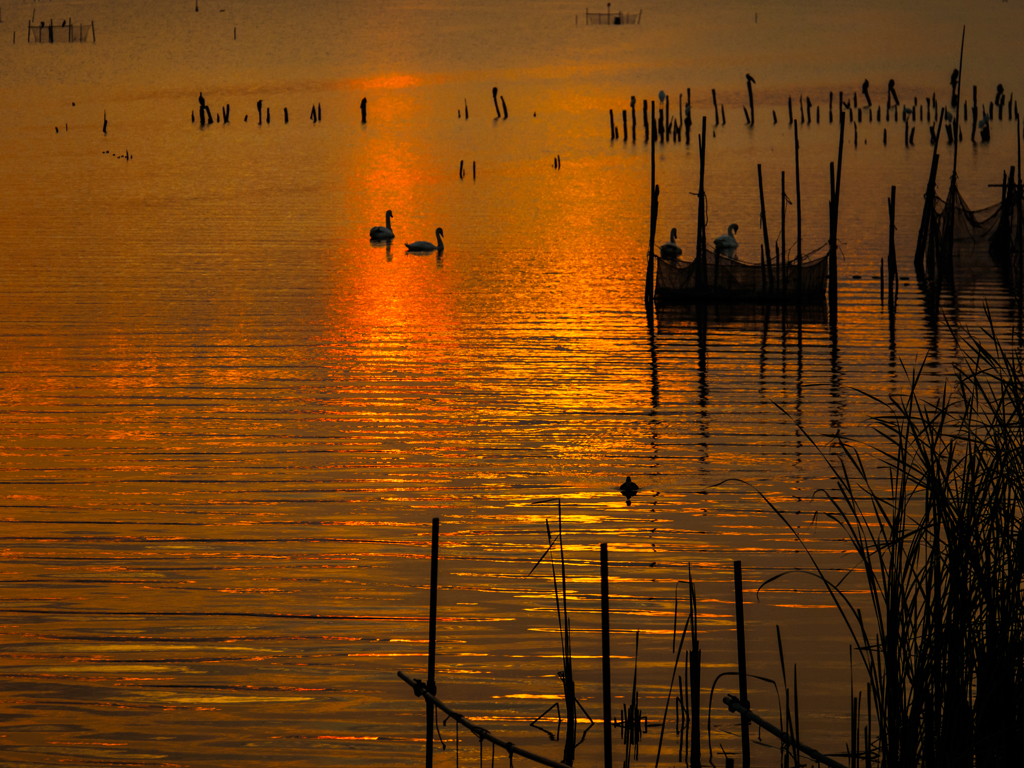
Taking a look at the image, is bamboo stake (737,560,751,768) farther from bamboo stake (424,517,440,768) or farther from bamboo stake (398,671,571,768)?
bamboo stake (424,517,440,768)

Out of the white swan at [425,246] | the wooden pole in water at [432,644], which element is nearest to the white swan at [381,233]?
the white swan at [425,246]

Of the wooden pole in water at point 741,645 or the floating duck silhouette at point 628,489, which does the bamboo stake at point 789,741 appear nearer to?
the wooden pole in water at point 741,645

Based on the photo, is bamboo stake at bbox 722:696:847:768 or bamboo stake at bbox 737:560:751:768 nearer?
bamboo stake at bbox 722:696:847:768

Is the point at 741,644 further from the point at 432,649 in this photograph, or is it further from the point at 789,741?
the point at 432,649

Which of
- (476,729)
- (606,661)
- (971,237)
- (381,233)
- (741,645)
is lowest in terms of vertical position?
(476,729)

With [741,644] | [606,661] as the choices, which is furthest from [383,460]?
[741,644]

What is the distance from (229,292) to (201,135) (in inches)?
2332

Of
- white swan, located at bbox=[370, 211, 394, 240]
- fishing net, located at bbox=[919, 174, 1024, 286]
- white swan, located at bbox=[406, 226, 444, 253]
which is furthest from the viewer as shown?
white swan, located at bbox=[370, 211, 394, 240]

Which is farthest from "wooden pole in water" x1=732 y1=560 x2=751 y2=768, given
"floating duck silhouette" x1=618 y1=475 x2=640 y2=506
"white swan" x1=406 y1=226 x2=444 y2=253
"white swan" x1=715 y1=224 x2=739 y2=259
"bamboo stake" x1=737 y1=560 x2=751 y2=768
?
"white swan" x1=406 y1=226 x2=444 y2=253

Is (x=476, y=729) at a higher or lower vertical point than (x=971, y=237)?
lower

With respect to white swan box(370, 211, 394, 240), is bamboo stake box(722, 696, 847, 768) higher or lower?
lower

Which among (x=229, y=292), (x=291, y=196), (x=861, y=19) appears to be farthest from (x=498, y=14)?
(x=229, y=292)

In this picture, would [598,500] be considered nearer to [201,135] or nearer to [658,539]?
[658,539]

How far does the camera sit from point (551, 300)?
2330 cm
